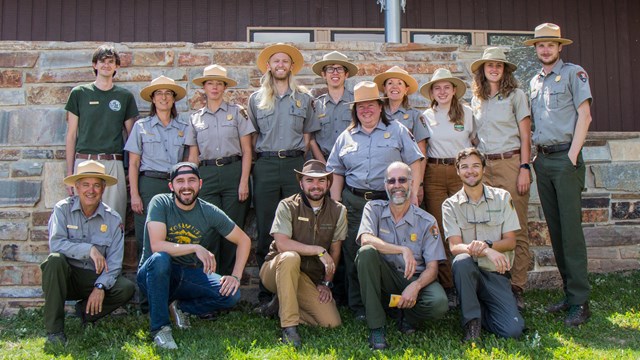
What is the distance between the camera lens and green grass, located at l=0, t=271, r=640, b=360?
377 cm

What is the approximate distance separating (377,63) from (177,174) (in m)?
2.34

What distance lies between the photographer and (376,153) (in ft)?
15.5

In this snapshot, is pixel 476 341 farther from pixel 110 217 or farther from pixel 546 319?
pixel 110 217

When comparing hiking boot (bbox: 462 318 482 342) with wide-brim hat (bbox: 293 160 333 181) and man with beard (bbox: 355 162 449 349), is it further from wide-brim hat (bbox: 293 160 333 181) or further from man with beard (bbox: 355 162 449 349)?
wide-brim hat (bbox: 293 160 333 181)

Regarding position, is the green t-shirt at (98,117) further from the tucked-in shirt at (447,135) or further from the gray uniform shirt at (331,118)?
the tucked-in shirt at (447,135)

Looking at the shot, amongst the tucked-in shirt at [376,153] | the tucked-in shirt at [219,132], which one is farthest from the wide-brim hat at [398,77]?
the tucked-in shirt at [219,132]

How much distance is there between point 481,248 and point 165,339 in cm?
218

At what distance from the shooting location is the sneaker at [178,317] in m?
4.41

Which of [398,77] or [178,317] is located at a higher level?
[398,77]

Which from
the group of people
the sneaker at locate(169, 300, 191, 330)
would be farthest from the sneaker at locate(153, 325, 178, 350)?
the sneaker at locate(169, 300, 191, 330)

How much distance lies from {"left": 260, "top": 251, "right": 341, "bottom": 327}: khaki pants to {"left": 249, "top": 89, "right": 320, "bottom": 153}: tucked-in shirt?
1.04 metres

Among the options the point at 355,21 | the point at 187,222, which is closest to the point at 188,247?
the point at 187,222

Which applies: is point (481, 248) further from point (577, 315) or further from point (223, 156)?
point (223, 156)

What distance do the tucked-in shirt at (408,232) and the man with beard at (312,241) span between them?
293 millimetres
